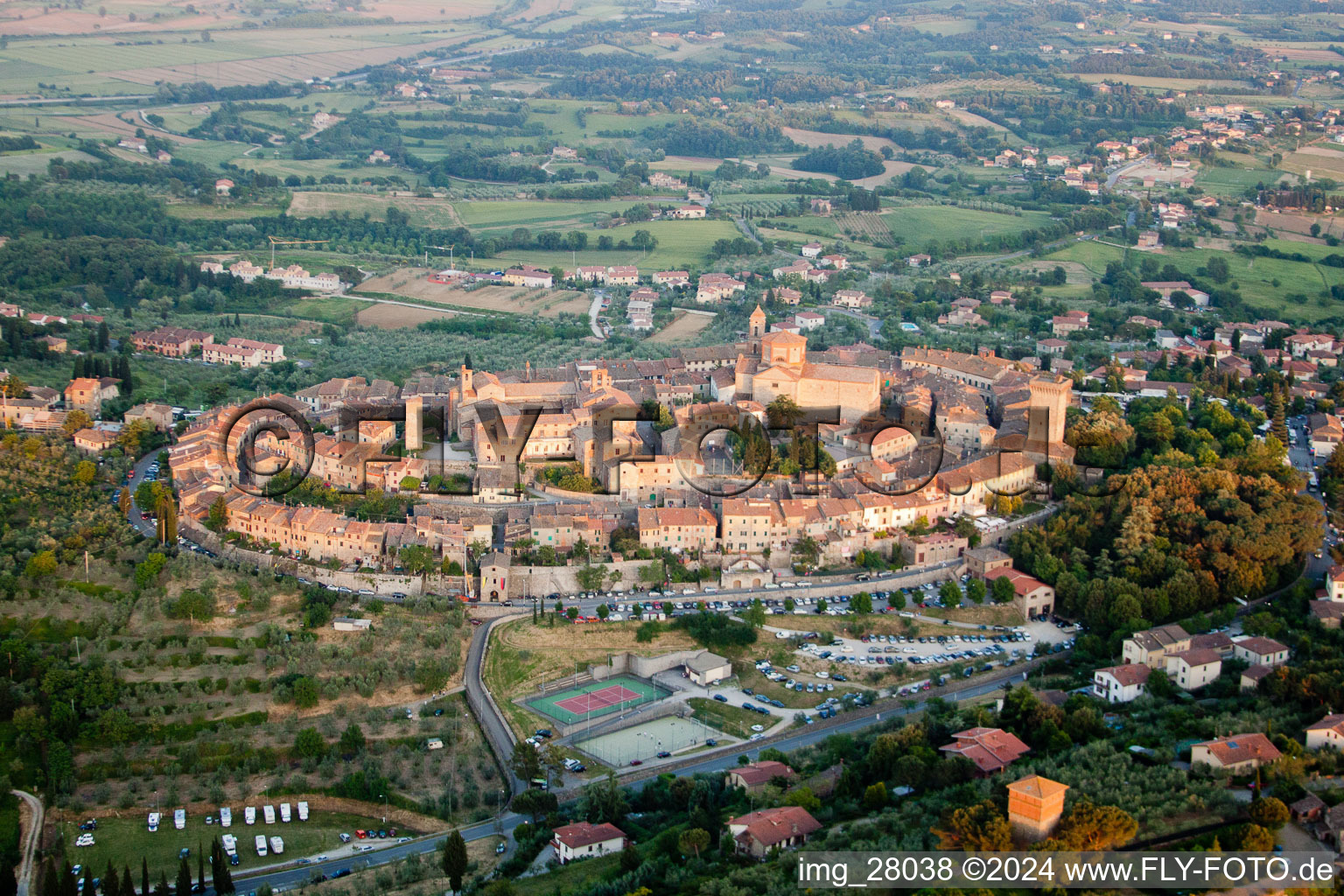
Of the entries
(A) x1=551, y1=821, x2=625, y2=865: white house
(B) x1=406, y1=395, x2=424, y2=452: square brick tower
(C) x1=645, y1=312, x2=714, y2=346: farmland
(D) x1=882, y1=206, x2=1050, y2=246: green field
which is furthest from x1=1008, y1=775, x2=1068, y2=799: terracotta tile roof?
(D) x1=882, y1=206, x2=1050, y2=246: green field

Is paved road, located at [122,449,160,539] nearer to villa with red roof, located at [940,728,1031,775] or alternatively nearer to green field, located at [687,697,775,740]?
green field, located at [687,697,775,740]

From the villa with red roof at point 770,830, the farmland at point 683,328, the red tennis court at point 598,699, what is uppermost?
the farmland at point 683,328

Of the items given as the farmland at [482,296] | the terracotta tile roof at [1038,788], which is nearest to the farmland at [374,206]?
the farmland at [482,296]

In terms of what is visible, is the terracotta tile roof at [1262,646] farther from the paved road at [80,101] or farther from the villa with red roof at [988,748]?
the paved road at [80,101]

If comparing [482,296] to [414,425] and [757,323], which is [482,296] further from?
[414,425]

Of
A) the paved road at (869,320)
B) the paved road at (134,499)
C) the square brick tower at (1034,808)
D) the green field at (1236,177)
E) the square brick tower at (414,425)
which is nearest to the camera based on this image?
the square brick tower at (1034,808)

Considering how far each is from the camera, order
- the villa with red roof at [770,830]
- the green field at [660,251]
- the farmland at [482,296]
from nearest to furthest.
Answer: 1. the villa with red roof at [770,830]
2. the farmland at [482,296]
3. the green field at [660,251]

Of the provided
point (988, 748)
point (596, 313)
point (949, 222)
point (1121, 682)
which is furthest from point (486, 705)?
point (949, 222)
